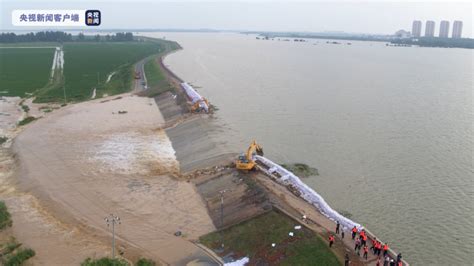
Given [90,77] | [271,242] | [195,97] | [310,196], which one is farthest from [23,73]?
[271,242]

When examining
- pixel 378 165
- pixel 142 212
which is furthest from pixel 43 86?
pixel 378 165

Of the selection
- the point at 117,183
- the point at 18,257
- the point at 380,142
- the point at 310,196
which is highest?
the point at 380,142

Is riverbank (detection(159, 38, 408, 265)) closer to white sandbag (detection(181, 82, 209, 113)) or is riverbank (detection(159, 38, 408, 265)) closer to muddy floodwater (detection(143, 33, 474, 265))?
muddy floodwater (detection(143, 33, 474, 265))

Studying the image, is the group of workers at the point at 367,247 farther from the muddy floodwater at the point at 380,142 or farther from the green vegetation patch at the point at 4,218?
the green vegetation patch at the point at 4,218

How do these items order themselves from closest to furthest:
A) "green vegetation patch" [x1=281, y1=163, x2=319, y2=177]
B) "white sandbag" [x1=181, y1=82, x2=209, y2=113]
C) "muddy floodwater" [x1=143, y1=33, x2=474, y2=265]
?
"muddy floodwater" [x1=143, y1=33, x2=474, y2=265]
"green vegetation patch" [x1=281, y1=163, x2=319, y2=177]
"white sandbag" [x1=181, y1=82, x2=209, y2=113]

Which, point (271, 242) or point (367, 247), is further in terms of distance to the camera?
point (271, 242)

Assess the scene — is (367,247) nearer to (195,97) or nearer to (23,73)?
(195,97)

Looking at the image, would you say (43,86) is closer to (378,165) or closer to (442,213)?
(378,165)

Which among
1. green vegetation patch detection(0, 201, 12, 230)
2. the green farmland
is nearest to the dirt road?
green vegetation patch detection(0, 201, 12, 230)
